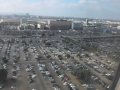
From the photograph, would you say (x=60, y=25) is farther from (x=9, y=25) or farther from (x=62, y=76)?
(x=62, y=76)

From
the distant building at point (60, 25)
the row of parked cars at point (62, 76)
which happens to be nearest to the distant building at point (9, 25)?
the distant building at point (60, 25)

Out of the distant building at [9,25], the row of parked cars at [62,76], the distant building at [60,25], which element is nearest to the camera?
the row of parked cars at [62,76]

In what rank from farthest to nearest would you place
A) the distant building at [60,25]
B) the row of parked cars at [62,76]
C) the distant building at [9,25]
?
the distant building at [60,25] < the distant building at [9,25] < the row of parked cars at [62,76]

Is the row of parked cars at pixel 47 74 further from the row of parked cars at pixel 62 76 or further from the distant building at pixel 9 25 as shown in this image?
the distant building at pixel 9 25

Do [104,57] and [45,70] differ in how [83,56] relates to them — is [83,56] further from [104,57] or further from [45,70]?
[45,70]

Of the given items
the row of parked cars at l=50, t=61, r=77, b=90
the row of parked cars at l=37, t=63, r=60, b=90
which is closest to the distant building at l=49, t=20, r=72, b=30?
the row of parked cars at l=50, t=61, r=77, b=90

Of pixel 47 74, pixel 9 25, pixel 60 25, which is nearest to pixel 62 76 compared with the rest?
pixel 47 74

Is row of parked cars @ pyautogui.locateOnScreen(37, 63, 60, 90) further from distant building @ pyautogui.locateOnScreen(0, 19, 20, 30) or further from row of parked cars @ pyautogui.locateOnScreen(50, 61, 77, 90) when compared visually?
distant building @ pyautogui.locateOnScreen(0, 19, 20, 30)

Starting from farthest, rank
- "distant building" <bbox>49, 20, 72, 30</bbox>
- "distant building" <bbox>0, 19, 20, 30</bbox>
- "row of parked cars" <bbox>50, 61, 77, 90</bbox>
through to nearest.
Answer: "distant building" <bbox>49, 20, 72, 30</bbox>
"distant building" <bbox>0, 19, 20, 30</bbox>
"row of parked cars" <bbox>50, 61, 77, 90</bbox>

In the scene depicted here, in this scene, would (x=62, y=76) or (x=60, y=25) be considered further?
(x=60, y=25)

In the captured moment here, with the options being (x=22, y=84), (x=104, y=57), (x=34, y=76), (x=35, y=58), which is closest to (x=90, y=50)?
(x=104, y=57)

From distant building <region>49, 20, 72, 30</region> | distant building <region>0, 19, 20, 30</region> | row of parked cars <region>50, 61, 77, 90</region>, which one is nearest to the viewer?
row of parked cars <region>50, 61, 77, 90</region>
